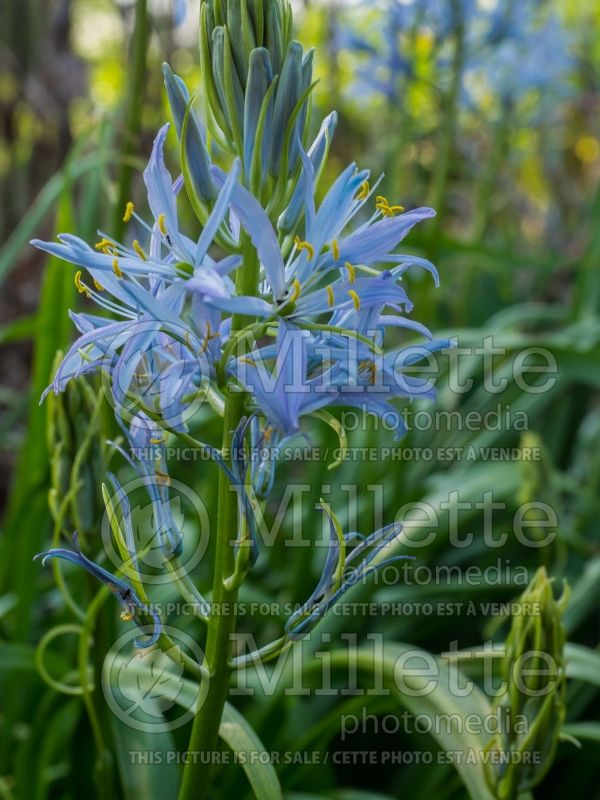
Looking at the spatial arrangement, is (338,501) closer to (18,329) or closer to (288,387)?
(18,329)

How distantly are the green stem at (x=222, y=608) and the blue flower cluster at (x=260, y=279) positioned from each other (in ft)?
0.05

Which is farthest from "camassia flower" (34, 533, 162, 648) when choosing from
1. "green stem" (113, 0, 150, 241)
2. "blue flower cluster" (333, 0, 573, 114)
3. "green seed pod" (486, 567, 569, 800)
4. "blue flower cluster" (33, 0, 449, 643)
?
"blue flower cluster" (333, 0, 573, 114)

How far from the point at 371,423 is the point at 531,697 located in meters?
1.06

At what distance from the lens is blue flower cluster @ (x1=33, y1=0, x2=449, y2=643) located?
0.89 m

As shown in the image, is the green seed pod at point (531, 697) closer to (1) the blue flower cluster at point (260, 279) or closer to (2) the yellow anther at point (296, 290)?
(1) the blue flower cluster at point (260, 279)

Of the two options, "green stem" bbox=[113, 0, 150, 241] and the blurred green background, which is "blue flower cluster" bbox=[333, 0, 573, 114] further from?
"green stem" bbox=[113, 0, 150, 241]

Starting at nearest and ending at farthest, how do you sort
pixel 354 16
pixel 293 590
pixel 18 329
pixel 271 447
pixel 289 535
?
1. pixel 271 447
2. pixel 18 329
3. pixel 293 590
4. pixel 289 535
5. pixel 354 16

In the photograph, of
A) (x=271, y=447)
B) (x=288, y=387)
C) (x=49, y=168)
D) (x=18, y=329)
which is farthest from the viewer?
(x=49, y=168)

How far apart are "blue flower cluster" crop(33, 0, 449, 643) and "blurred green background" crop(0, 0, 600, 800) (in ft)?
1.42

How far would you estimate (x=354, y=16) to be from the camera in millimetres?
3449

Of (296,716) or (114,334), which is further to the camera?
(296,716)

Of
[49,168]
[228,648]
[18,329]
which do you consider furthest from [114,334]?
[49,168]

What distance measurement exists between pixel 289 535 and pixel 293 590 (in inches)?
13.7

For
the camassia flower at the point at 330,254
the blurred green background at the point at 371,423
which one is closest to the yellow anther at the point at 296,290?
the camassia flower at the point at 330,254
